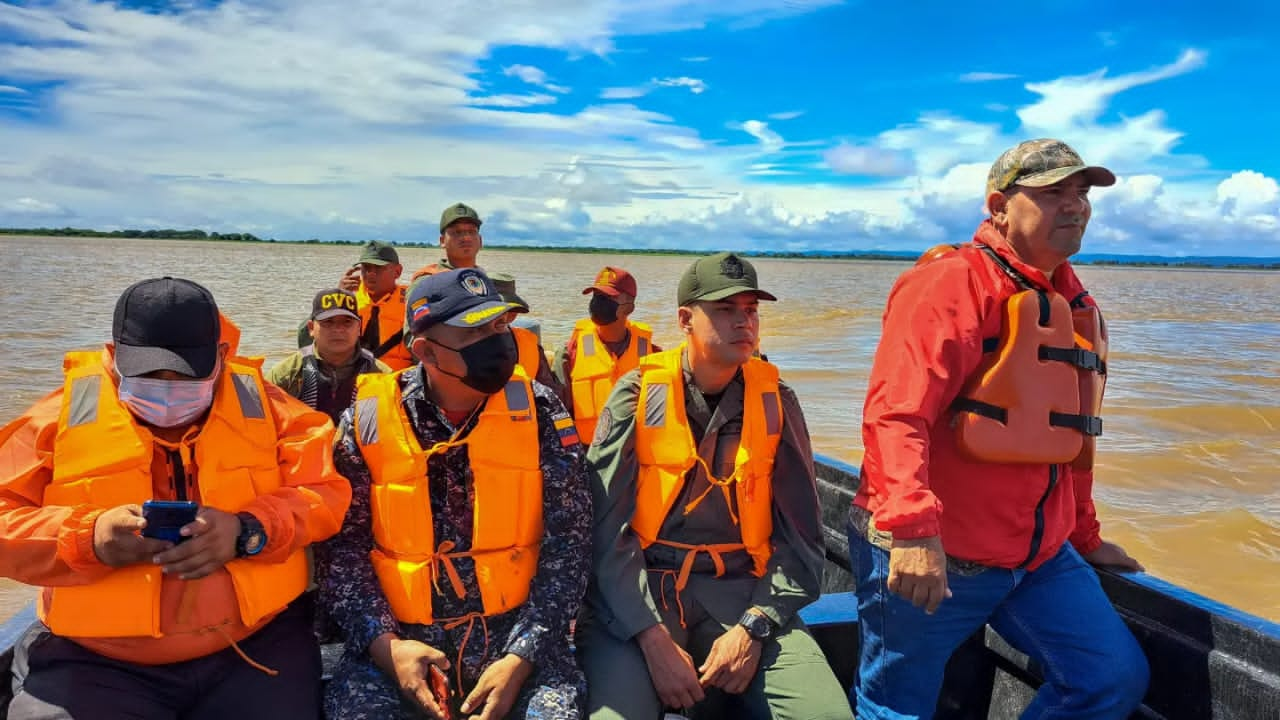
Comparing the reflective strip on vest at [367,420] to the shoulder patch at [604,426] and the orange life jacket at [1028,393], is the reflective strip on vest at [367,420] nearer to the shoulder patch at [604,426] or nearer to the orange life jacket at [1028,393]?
the shoulder patch at [604,426]

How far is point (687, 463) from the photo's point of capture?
8.21 feet

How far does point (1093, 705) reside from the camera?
7.06 ft

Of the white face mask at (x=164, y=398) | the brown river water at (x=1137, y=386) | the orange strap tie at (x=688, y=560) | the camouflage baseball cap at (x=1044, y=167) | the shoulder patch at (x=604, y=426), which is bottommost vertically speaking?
the brown river water at (x=1137, y=386)

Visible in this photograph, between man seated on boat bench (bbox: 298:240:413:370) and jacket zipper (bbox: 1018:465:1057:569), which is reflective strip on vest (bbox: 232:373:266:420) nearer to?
jacket zipper (bbox: 1018:465:1057:569)

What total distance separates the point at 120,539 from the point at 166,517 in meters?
0.11

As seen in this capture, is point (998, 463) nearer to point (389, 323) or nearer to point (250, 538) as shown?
point (250, 538)

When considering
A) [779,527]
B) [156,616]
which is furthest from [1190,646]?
[156,616]

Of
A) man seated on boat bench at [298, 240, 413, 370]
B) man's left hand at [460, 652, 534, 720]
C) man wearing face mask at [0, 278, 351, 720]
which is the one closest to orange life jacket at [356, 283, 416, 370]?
man seated on boat bench at [298, 240, 413, 370]

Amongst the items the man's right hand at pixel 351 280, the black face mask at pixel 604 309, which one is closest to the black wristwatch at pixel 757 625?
the black face mask at pixel 604 309

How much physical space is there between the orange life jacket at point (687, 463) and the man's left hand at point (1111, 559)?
1.02 meters

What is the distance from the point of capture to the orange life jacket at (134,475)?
1.93m

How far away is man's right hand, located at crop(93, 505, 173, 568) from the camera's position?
6.07ft

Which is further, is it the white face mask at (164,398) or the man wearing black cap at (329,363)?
the man wearing black cap at (329,363)

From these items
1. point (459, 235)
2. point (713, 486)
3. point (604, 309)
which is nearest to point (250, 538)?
point (713, 486)
